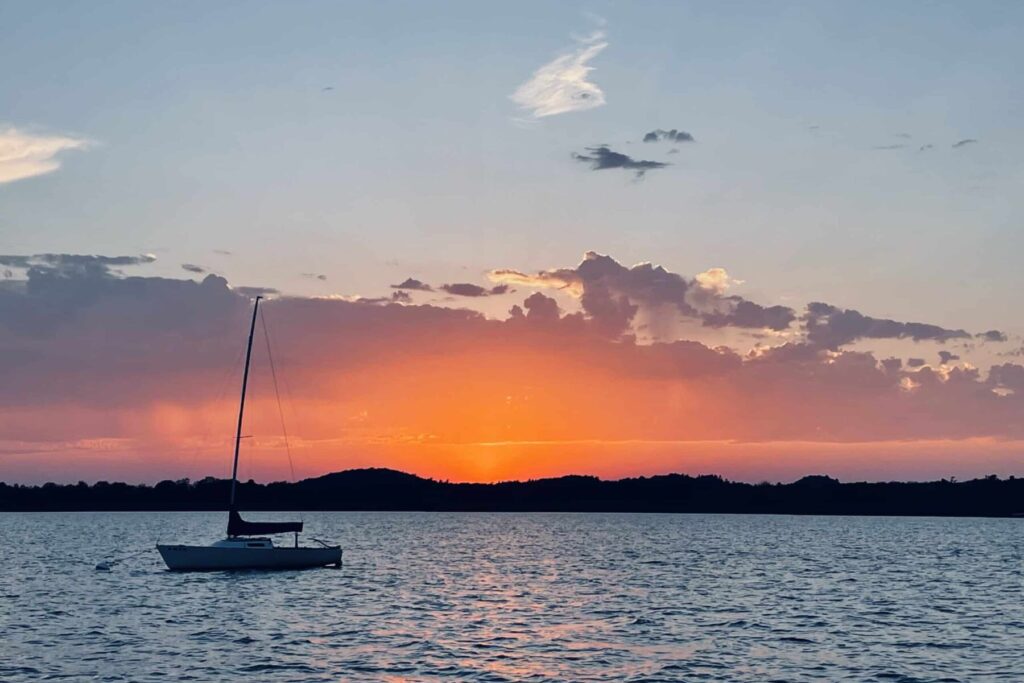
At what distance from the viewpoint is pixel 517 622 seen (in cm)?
6141

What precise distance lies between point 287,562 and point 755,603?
4080 centimetres

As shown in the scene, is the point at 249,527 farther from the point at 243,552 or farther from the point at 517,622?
the point at 517,622

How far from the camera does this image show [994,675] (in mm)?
44844

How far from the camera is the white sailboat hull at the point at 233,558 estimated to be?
8769 centimetres

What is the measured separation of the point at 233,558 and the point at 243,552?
928 millimetres

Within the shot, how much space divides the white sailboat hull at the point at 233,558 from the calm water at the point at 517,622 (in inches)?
45.2

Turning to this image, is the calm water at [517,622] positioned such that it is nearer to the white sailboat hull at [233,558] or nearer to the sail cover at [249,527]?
the white sailboat hull at [233,558]

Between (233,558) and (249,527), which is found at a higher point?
(249,527)

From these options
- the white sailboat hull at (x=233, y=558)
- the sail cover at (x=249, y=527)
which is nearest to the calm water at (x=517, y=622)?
the white sailboat hull at (x=233, y=558)

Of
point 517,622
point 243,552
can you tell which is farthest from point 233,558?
point 517,622

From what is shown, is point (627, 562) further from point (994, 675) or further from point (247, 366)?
point (994, 675)

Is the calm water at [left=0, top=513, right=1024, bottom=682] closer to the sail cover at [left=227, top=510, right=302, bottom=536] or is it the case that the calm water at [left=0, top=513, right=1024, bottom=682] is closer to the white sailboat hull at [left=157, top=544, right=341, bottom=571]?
the white sailboat hull at [left=157, top=544, right=341, bottom=571]

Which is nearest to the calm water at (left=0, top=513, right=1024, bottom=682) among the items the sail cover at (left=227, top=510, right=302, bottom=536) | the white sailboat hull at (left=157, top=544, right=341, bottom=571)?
the white sailboat hull at (left=157, top=544, right=341, bottom=571)

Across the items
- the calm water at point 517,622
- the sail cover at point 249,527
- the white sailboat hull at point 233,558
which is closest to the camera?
the calm water at point 517,622
